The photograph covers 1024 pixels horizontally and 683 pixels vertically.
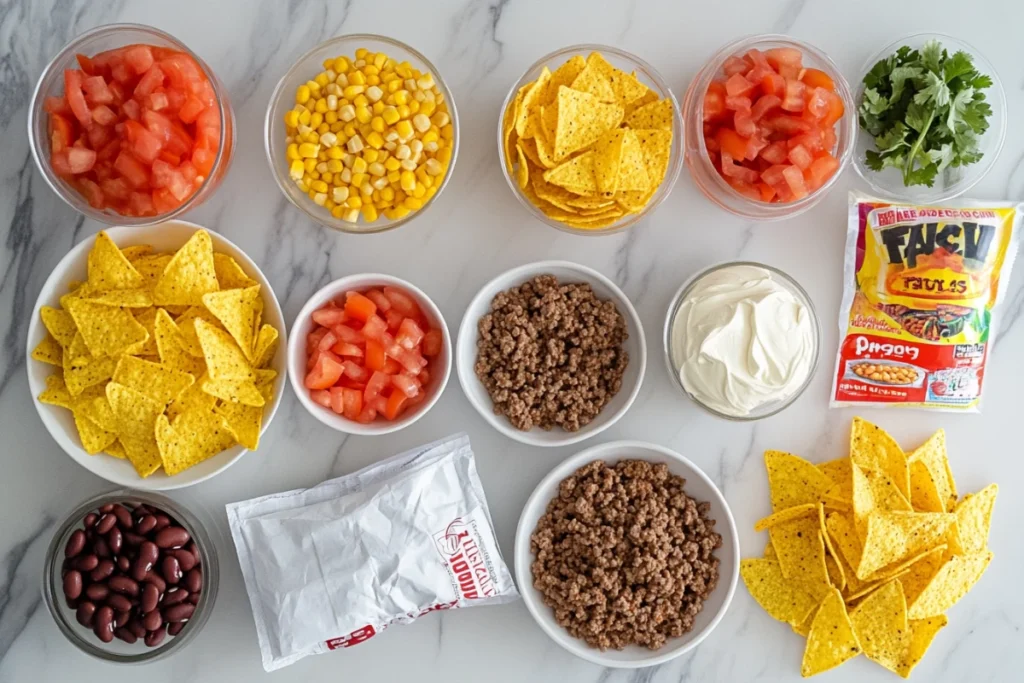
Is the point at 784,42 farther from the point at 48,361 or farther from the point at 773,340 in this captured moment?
the point at 48,361

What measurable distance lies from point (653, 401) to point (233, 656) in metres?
1.31

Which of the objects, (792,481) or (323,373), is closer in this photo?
(323,373)

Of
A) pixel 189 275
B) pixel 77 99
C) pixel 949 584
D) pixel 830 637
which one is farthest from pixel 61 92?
pixel 949 584

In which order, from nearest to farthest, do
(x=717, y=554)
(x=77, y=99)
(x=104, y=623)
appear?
(x=77, y=99), (x=104, y=623), (x=717, y=554)

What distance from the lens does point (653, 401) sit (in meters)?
2.23

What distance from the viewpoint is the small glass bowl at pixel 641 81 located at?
205 centimetres

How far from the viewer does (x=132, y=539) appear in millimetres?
1985

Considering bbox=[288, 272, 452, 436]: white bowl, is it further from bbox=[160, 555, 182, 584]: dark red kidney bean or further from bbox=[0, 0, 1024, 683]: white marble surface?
bbox=[160, 555, 182, 584]: dark red kidney bean

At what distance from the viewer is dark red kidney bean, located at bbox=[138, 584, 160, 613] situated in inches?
77.1

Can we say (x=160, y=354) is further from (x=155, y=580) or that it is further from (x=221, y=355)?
(x=155, y=580)

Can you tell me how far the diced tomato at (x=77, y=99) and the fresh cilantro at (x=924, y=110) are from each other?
1899 millimetres

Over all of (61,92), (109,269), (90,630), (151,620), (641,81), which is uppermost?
(641,81)

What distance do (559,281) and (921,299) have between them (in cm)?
95

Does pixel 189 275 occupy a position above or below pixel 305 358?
above
